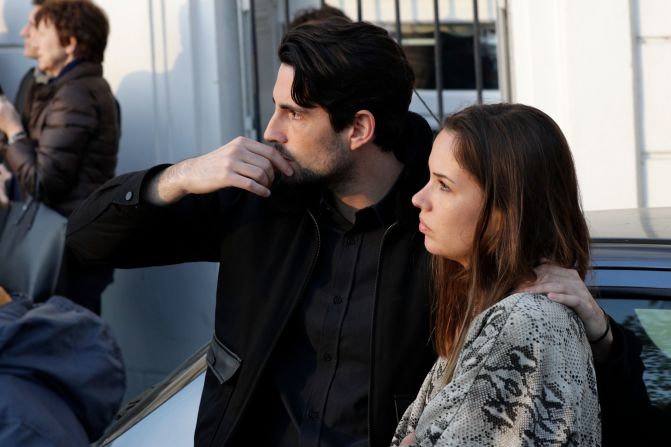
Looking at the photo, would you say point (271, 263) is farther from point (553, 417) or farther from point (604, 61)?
point (604, 61)

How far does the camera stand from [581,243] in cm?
204

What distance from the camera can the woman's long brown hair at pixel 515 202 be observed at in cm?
196

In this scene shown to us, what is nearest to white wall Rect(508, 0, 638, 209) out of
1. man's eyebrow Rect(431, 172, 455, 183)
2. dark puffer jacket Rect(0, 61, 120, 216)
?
dark puffer jacket Rect(0, 61, 120, 216)

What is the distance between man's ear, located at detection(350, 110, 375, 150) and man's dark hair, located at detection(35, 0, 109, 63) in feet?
8.88

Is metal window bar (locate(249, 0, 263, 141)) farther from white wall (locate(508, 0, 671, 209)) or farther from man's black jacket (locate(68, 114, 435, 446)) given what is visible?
man's black jacket (locate(68, 114, 435, 446))

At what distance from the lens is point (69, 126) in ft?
15.9

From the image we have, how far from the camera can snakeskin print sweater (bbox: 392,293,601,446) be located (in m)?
1.75

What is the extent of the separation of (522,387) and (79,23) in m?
3.71

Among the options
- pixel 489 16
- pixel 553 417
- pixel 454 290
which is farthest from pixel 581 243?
pixel 489 16

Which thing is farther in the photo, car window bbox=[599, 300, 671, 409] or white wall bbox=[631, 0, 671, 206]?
white wall bbox=[631, 0, 671, 206]

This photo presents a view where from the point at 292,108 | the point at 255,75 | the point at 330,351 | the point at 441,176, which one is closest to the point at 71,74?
the point at 255,75

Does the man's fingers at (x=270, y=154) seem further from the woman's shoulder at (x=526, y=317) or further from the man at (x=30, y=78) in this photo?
the man at (x=30, y=78)

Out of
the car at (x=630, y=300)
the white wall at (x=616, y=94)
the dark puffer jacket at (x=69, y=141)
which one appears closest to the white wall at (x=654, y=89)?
the white wall at (x=616, y=94)

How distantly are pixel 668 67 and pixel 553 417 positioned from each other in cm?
339
